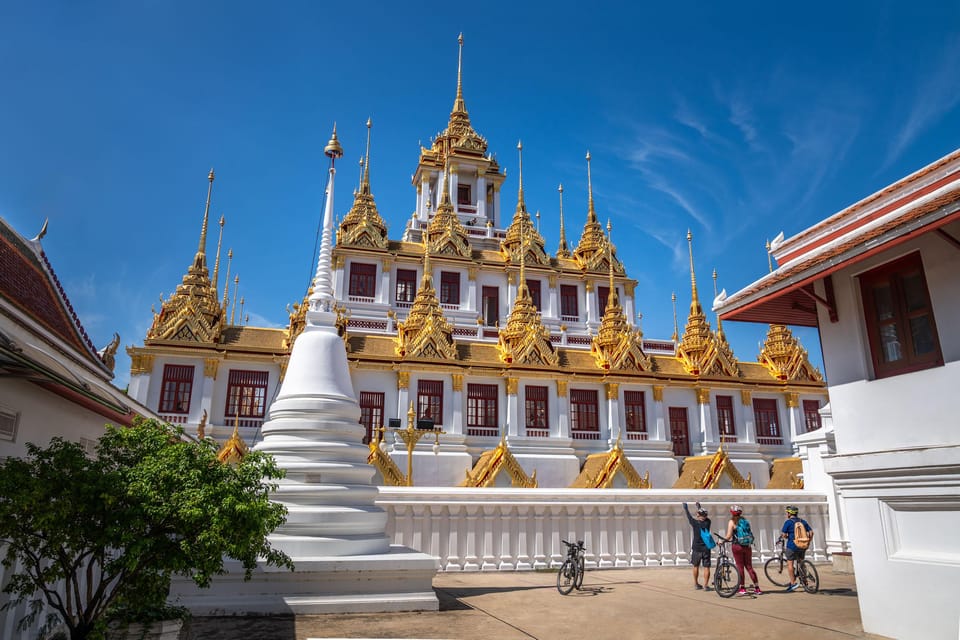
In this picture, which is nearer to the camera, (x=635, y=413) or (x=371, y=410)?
(x=371, y=410)

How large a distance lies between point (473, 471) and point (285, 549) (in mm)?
15447

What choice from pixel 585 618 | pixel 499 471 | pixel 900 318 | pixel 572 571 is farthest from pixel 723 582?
pixel 499 471

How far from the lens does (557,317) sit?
→ 3234 cm

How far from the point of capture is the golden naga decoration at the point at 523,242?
3309 cm

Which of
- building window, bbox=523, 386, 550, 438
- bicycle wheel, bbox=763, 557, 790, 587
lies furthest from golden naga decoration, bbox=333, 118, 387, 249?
bicycle wheel, bbox=763, 557, 790, 587

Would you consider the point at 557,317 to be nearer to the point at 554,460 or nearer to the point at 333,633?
the point at 554,460

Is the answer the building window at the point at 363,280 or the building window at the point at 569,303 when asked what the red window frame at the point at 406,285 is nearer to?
the building window at the point at 363,280

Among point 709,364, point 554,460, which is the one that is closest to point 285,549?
point 554,460

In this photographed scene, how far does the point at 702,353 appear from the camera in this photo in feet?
93.9

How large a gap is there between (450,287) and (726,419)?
13968 millimetres

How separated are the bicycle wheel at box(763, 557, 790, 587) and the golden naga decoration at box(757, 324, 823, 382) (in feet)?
60.4

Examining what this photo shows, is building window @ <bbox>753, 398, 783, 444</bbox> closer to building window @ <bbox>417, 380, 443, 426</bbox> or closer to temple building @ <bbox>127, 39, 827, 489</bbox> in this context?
temple building @ <bbox>127, 39, 827, 489</bbox>

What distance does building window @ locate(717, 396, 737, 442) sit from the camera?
27631 millimetres

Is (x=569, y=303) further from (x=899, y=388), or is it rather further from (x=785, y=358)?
(x=899, y=388)
